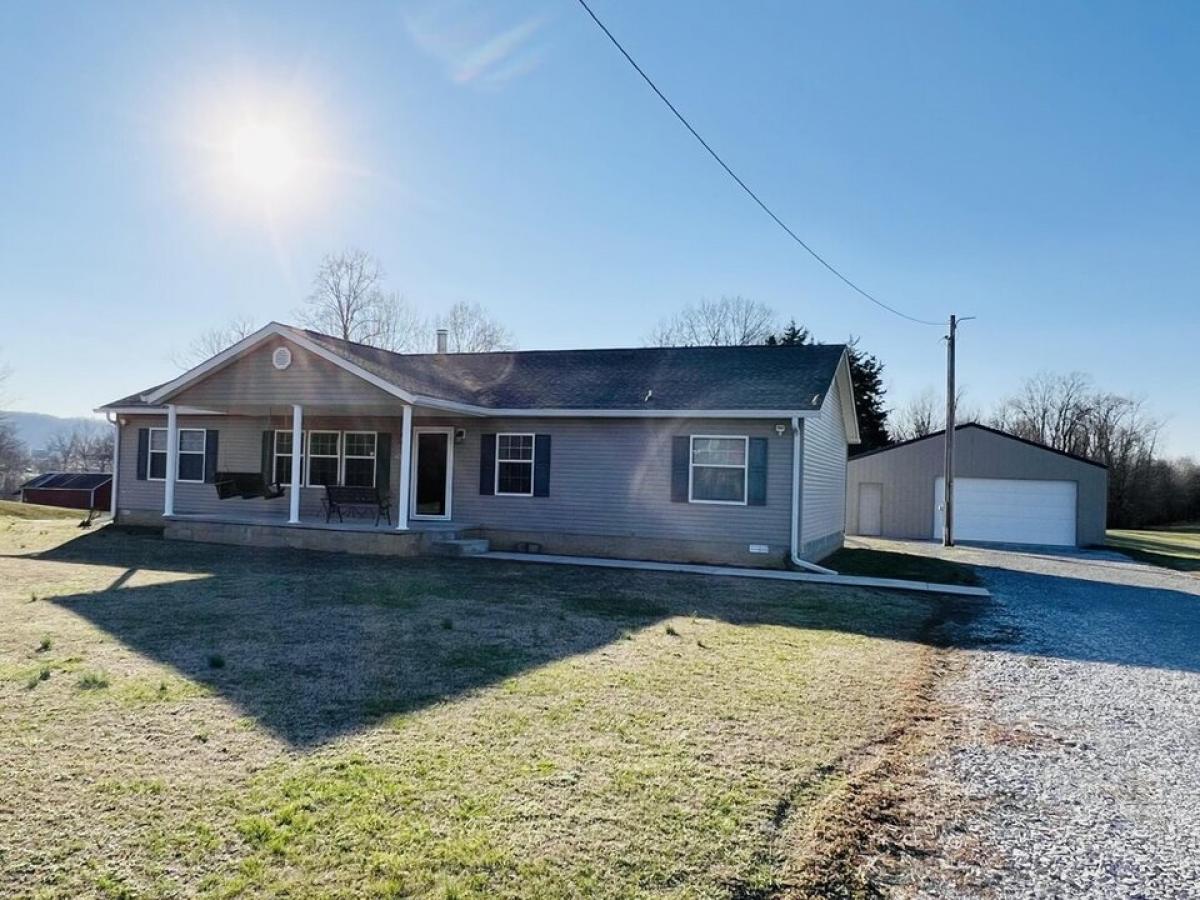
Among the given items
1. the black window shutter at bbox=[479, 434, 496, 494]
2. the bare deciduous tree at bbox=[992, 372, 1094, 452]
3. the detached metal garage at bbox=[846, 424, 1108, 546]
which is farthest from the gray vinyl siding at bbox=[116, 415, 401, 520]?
the bare deciduous tree at bbox=[992, 372, 1094, 452]

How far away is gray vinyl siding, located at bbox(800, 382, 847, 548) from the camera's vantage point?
540 inches

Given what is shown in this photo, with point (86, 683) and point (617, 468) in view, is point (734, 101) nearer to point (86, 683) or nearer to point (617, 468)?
point (617, 468)

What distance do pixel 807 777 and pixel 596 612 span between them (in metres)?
4.63

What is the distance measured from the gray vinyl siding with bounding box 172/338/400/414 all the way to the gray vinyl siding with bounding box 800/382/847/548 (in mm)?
7321

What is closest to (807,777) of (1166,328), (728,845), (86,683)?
(728,845)

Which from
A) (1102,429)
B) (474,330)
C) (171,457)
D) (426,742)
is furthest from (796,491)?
(1102,429)

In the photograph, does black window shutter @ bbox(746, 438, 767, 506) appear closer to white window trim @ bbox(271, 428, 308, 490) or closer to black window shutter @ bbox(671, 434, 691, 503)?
black window shutter @ bbox(671, 434, 691, 503)

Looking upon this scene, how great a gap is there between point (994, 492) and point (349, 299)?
89.7ft

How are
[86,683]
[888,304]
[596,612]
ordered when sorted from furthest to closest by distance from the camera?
[888,304]
[596,612]
[86,683]

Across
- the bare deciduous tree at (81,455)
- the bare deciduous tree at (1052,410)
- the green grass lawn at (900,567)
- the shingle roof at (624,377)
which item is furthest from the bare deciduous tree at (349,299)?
the bare deciduous tree at (1052,410)

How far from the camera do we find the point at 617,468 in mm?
13820

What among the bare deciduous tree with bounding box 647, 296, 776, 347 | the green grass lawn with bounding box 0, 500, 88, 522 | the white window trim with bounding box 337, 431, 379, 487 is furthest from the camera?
the bare deciduous tree with bounding box 647, 296, 776, 347

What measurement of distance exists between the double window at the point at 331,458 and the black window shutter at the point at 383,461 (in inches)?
2.9

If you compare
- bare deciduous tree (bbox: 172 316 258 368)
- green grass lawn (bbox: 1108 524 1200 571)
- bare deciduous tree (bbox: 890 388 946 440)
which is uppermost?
bare deciduous tree (bbox: 172 316 258 368)
